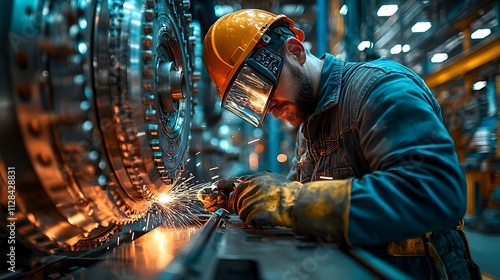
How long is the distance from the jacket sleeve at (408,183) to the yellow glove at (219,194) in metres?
0.71

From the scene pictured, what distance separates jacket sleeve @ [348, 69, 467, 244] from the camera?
1.06 metres

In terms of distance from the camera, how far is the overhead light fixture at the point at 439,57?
6.94m

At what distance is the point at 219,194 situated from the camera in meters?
1.70

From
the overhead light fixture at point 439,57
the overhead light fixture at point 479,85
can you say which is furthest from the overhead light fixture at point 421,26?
the overhead light fixture at point 479,85

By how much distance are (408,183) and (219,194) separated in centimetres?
87

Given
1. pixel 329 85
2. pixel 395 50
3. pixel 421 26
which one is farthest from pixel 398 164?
pixel 395 50

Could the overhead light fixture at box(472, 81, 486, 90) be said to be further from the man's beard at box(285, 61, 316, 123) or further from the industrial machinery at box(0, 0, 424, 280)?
the industrial machinery at box(0, 0, 424, 280)

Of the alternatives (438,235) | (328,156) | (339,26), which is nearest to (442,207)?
(438,235)

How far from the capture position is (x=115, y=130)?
3.28 feet

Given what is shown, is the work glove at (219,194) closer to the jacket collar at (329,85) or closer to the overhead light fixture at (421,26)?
the jacket collar at (329,85)

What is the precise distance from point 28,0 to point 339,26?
516cm

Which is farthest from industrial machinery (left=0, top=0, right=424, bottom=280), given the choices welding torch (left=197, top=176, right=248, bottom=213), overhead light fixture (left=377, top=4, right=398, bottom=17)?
overhead light fixture (left=377, top=4, right=398, bottom=17)

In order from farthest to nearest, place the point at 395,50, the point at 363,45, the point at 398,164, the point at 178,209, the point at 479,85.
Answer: the point at 395,50 → the point at 479,85 → the point at 363,45 → the point at 178,209 → the point at 398,164

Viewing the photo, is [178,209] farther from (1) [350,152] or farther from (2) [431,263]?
(2) [431,263]
